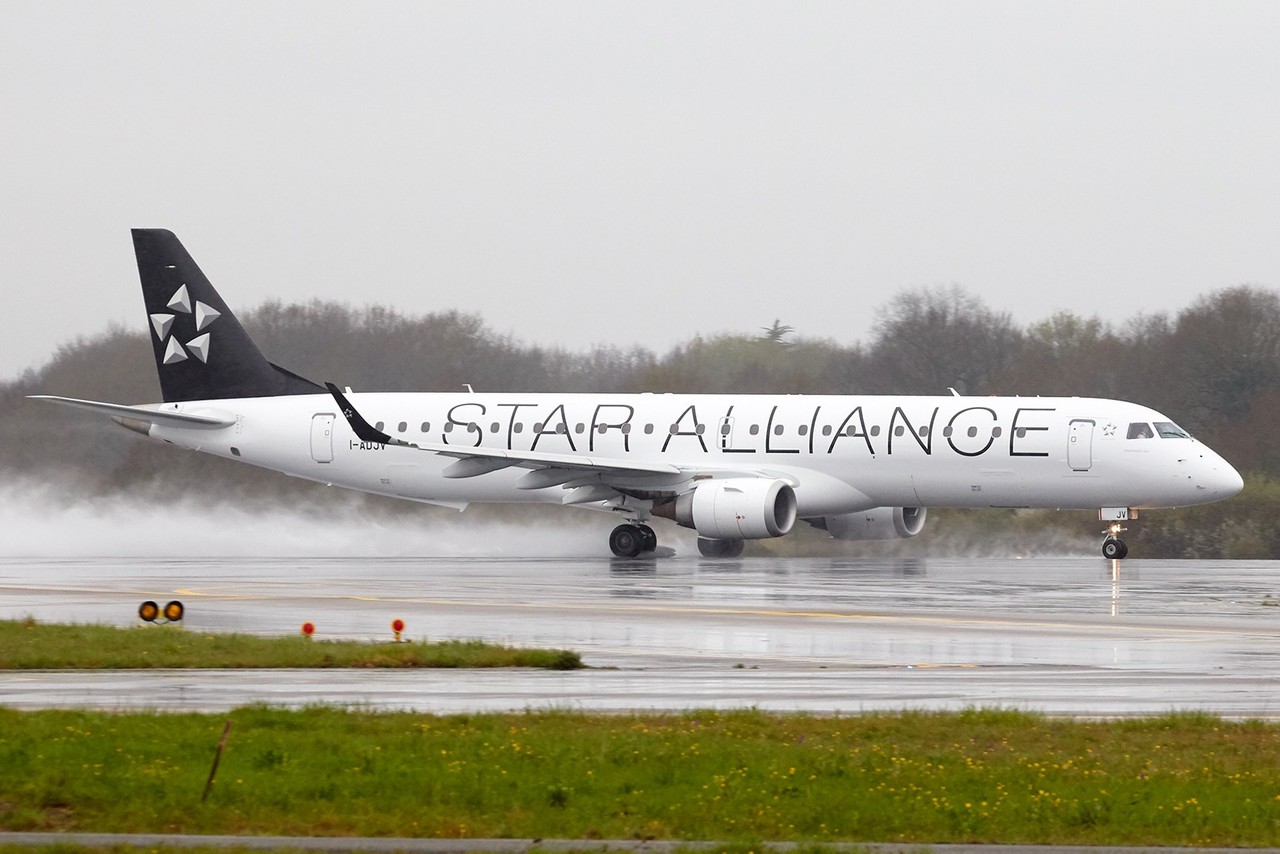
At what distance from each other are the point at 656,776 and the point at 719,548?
2951cm

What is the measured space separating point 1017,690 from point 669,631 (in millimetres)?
6494

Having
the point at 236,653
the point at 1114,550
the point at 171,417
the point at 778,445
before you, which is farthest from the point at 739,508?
the point at 236,653

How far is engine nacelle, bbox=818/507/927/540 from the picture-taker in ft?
132

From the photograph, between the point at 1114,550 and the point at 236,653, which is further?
the point at 1114,550

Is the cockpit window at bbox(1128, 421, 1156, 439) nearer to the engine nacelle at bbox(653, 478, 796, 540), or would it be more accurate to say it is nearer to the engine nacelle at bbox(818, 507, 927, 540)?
the engine nacelle at bbox(818, 507, 927, 540)

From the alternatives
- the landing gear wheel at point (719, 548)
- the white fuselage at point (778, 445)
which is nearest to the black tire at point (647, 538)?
the white fuselage at point (778, 445)

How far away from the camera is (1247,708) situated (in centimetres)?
1430

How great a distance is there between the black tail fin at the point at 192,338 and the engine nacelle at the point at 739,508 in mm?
12049

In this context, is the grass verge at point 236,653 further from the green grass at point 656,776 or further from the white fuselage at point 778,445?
the white fuselage at point 778,445

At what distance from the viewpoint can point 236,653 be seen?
59.2ft

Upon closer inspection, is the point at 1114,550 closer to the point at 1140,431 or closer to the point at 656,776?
the point at 1140,431

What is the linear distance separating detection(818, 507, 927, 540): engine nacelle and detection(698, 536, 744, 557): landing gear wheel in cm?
222

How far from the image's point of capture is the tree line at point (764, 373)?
49344 mm

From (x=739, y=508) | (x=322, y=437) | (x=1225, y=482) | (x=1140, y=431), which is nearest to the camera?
(x=739, y=508)
